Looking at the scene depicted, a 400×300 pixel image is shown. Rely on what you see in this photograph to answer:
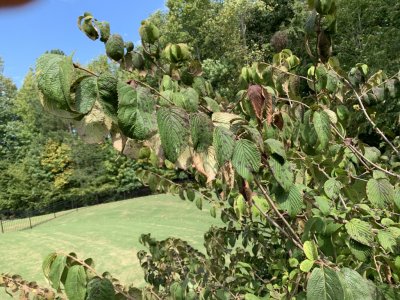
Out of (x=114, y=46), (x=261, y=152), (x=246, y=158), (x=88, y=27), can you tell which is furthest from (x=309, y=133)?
(x=88, y=27)

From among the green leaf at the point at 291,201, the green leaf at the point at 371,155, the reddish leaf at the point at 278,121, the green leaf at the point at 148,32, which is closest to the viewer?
the green leaf at the point at 291,201

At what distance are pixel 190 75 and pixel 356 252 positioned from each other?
0.93 meters

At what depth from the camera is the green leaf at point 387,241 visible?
1104 mm

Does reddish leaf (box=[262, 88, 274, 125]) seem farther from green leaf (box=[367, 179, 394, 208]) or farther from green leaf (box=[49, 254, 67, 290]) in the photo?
green leaf (box=[49, 254, 67, 290])

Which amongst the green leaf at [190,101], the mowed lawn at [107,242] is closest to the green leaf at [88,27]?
the green leaf at [190,101]

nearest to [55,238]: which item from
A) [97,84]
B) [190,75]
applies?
[190,75]

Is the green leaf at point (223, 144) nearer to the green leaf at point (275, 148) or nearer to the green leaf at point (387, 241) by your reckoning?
the green leaf at point (275, 148)

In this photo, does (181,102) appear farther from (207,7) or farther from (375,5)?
(207,7)

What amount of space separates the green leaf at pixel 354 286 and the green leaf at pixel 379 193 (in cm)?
52

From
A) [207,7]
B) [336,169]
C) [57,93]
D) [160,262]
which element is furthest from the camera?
[207,7]

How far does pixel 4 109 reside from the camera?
4231cm

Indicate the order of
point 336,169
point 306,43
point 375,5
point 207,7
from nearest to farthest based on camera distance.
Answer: point 306,43
point 336,169
point 375,5
point 207,7

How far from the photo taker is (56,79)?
643mm

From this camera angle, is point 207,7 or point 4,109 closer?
point 207,7
